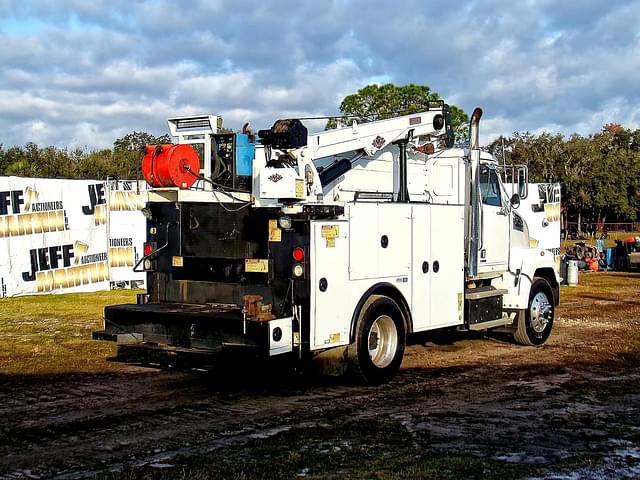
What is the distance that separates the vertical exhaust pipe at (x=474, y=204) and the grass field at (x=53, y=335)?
198 inches

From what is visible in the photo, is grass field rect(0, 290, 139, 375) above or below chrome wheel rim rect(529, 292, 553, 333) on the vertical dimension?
below

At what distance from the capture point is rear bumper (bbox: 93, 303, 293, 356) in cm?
848

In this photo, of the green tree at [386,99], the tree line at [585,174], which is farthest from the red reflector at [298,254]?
the tree line at [585,174]

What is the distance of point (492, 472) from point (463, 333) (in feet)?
27.4

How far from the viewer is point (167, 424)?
767 cm

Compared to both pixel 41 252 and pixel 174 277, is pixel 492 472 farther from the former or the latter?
pixel 41 252

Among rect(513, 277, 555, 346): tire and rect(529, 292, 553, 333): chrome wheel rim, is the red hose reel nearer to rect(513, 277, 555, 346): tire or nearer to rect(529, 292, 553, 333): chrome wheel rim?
rect(513, 277, 555, 346): tire

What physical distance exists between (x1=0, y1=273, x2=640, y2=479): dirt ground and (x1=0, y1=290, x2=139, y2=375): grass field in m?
0.89

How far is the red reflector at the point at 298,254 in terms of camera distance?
870cm

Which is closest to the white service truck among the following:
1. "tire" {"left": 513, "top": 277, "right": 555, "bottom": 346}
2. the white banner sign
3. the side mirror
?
the side mirror

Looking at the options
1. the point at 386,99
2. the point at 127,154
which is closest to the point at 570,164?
the point at 386,99

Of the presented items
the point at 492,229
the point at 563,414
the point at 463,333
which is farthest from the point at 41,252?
Result: the point at 563,414

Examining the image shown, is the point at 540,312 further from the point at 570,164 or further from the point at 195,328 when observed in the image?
the point at 570,164

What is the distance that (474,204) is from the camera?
38.2 ft
